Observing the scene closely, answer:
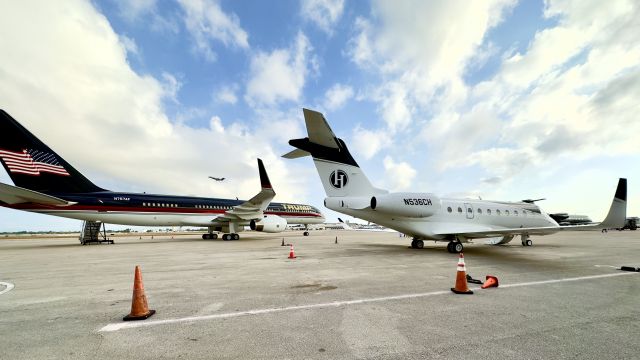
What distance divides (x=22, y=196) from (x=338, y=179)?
1641cm

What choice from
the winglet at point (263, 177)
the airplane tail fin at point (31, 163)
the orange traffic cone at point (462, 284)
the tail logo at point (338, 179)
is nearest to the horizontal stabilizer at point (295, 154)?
the tail logo at point (338, 179)

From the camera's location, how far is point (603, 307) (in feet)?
14.0

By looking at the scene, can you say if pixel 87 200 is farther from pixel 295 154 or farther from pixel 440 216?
pixel 440 216

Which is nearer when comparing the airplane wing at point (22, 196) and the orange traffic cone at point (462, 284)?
the orange traffic cone at point (462, 284)

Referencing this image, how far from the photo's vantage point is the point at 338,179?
12.0 meters

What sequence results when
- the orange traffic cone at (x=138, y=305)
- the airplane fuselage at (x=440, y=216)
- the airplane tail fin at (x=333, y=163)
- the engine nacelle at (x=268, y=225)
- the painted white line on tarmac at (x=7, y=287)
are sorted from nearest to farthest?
1. the orange traffic cone at (x=138, y=305)
2. the painted white line on tarmac at (x=7, y=287)
3. the airplane tail fin at (x=333, y=163)
4. the airplane fuselage at (x=440, y=216)
5. the engine nacelle at (x=268, y=225)

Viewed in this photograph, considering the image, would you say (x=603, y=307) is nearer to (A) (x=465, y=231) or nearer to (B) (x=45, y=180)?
(A) (x=465, y=231)

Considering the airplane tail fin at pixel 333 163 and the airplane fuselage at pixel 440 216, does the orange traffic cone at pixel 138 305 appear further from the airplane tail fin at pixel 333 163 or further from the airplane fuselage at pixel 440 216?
the airplane fuselage at pixel 440 216

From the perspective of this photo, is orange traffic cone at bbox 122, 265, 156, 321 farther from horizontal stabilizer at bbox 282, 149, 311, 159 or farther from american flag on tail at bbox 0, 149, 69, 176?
american flag on tail at bbox 0, 149, 69, 176

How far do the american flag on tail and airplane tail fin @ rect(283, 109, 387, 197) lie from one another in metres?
14.7

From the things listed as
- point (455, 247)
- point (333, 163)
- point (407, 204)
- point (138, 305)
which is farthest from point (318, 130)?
point (138, 305)

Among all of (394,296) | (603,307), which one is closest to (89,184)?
(394,296)

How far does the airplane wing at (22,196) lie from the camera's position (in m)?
13.7

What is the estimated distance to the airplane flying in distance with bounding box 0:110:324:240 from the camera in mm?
14859
